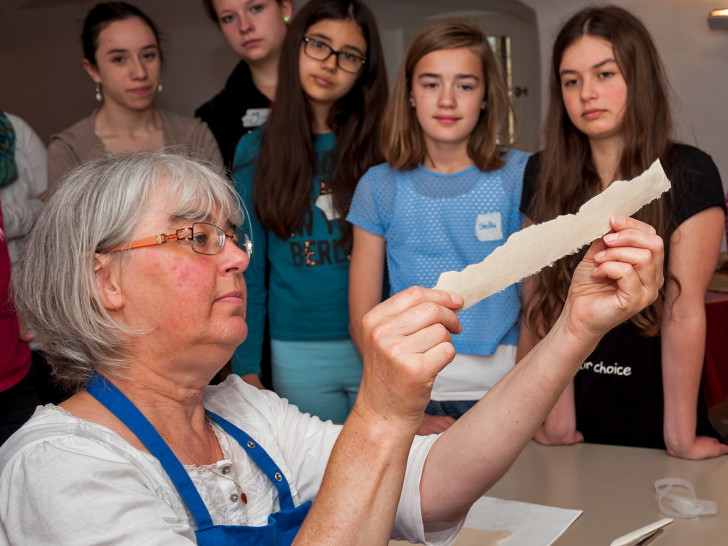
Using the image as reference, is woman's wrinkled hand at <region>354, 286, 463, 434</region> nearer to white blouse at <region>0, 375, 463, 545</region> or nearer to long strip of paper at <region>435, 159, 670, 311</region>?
long strip of paper at <region>435, 159, 670, 311</region>

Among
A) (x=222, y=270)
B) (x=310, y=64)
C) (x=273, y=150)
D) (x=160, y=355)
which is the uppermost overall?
(x=310, y=64)

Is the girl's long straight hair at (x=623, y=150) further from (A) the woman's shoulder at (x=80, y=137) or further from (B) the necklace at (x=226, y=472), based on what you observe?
(A) the woman's shoulder at (x=80, y=137)

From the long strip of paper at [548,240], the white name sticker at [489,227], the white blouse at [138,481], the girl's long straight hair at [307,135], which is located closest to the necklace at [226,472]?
the white blouse at [138,481]

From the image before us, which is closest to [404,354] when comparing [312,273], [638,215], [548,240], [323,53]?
[548,240]

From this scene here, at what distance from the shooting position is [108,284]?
4.37ft

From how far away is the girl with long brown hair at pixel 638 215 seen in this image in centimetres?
204

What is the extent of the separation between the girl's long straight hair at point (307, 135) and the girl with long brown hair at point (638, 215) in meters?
0.64

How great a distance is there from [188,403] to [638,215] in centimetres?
126

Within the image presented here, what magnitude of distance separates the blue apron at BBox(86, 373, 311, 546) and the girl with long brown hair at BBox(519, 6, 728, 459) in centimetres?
88

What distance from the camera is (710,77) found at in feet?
20.1

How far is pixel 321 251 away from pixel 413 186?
399 millimetres

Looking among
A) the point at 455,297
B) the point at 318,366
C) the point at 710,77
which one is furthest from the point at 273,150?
the point at 710,77

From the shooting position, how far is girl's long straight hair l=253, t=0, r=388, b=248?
264 cm

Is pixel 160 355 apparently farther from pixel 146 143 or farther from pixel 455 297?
pixel 146 143
